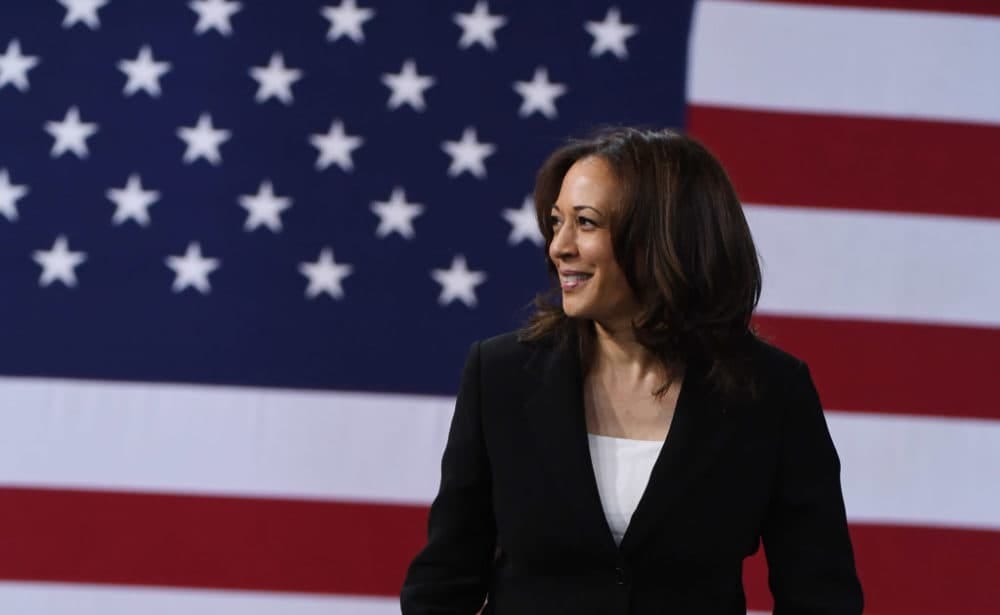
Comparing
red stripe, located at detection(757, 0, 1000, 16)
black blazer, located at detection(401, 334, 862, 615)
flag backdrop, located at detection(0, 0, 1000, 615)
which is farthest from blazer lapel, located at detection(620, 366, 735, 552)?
red stripe, located at detection(757, 0, 1000, 16)

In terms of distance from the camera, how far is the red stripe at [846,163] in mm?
2184

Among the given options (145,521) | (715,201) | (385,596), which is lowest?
(385,596)

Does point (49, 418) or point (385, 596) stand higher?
point (49, 418)

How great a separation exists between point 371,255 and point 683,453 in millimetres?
1053

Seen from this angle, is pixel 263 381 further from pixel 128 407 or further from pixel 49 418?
pixel 49 418

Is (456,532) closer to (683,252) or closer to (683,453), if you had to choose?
(683,453)

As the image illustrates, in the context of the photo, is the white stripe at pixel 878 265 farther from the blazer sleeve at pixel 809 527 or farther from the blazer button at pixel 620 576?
the blazer button at pixel 620 576

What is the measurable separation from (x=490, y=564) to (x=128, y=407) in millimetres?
1054

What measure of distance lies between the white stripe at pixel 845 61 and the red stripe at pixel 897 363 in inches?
16.2

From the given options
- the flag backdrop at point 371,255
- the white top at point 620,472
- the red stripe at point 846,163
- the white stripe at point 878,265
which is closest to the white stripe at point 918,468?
the flag backdrop at point 371,255

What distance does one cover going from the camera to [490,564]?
1.31 metres

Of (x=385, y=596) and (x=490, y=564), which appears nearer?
(x=490, y=564)

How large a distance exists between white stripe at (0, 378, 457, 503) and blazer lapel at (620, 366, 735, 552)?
93 centimetres

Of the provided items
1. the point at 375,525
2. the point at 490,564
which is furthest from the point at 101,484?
the point at 490,564
